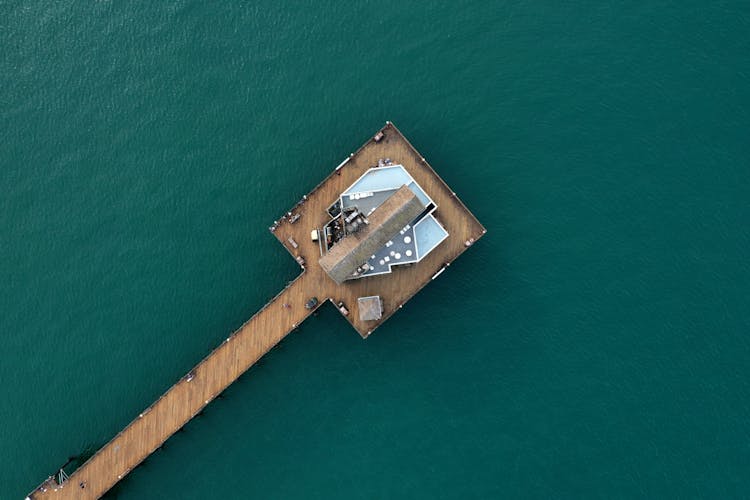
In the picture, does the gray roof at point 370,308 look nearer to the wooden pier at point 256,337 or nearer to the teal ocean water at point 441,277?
the wooden pier at point 256,337

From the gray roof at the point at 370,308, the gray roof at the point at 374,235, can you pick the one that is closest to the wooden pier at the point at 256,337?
the gray roof at the point at 370,308

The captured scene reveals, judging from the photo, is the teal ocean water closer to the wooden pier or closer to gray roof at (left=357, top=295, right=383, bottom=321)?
the wooden pier

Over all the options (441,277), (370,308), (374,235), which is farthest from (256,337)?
(441,277)

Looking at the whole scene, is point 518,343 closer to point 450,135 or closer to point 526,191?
point 526,191

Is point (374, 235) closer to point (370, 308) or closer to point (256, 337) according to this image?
point (370, 308)

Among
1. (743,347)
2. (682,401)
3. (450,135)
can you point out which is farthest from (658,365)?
(450,135)
